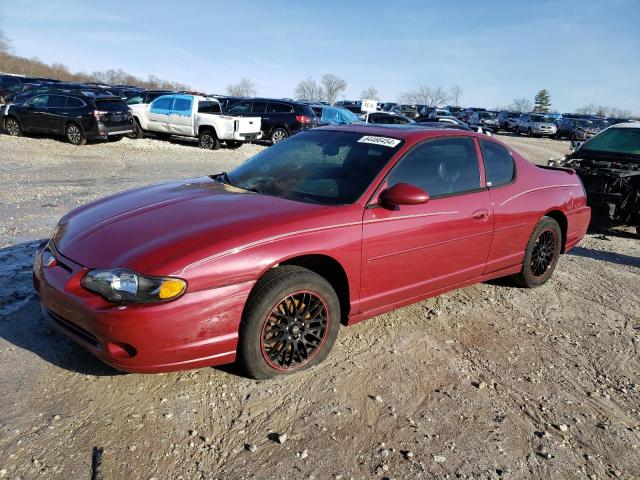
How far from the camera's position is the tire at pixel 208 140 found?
54.8 feet

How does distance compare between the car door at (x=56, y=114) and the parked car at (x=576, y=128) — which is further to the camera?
the parked car at (x=576, y=128)

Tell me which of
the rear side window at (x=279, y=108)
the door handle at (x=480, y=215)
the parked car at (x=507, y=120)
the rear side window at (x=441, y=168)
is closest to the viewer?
the rear side window at (x=441, y=168)

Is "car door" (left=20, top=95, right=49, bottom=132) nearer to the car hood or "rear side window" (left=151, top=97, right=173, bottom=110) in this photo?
"rear side window" (left=151, top=97, right=173, bottom=110)

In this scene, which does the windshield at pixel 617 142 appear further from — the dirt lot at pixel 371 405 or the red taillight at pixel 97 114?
the red taillight at pixel 97 114

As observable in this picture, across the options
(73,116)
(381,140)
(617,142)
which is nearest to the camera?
(381,140)

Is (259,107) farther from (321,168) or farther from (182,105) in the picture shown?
(321,168)

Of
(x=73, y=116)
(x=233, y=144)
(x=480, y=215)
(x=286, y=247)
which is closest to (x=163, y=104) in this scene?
(x=233, y=144)

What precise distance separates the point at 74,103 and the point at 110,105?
1030 millimetres

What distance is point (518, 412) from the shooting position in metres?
Answer: 3.00

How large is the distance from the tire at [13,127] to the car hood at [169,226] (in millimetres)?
15113

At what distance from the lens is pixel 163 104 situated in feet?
57.3

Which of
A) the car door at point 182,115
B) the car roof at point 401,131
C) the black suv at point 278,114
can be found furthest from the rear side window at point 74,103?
the car roof at point 401,131

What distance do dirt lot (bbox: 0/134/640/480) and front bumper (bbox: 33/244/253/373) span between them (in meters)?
0.31

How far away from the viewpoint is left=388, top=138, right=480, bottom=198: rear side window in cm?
370
